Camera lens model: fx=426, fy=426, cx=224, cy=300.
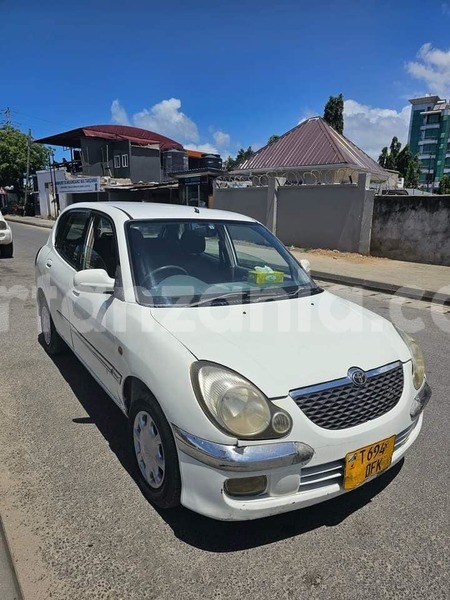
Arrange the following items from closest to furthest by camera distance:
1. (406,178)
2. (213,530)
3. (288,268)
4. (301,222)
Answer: (213,530), (288,268), (301,222), (406,178)

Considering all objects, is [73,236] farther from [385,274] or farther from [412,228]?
[412,228]

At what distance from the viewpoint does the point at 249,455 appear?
73.4 inches

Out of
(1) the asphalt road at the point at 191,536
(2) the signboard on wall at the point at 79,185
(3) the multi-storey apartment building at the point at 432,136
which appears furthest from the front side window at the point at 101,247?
(3) the multi-storey apartment building at the point at 432,136

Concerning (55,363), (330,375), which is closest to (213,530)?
(330,375)

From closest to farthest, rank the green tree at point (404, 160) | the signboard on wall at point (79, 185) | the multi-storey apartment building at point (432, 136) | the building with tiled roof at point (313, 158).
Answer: the building with tiled roof at point (313, 158) < the signboard on wall at point (79, 185) < the green tree at point (404, 160) < the multi-storey apartment building at point (432, 136)

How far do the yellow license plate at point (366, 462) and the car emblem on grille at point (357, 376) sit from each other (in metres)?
0.31

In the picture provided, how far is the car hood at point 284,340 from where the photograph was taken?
207cm

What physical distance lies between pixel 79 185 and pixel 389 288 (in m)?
29.1

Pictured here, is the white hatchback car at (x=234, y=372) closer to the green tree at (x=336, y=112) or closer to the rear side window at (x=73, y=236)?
the rear side window at (x=73, y=236)

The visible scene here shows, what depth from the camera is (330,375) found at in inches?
82.7

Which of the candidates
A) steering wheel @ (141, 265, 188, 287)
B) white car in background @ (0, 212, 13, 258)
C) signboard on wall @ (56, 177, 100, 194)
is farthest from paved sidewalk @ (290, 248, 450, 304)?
signboard on wall @ (56, 177, 100, 194)

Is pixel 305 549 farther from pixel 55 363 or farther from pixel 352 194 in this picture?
pixel 352 194

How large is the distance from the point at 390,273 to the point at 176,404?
9941 millimetres

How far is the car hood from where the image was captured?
207cm
